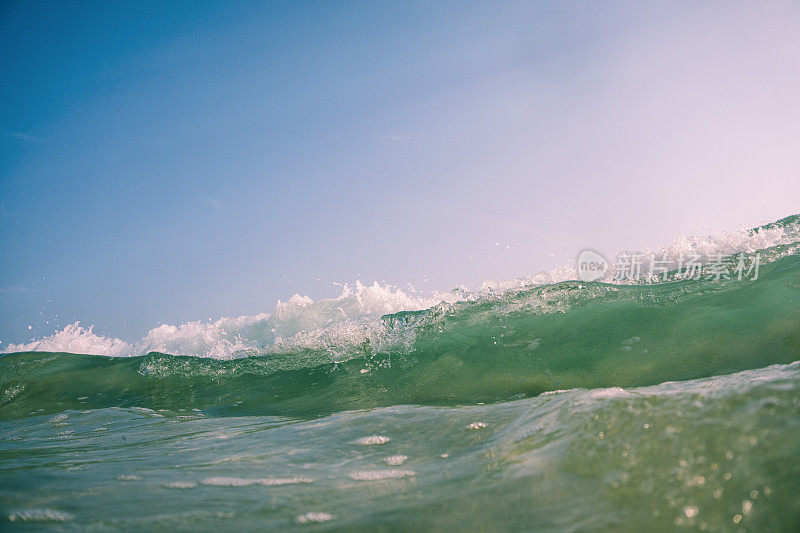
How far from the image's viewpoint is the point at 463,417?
3.85 meters

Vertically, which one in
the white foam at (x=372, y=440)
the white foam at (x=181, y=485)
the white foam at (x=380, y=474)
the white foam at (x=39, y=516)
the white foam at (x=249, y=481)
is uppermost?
the white foam at (x=39, y=516)

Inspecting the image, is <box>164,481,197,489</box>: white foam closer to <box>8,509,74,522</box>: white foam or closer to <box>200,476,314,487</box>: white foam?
<box>200,476,314,487</box>: white foam

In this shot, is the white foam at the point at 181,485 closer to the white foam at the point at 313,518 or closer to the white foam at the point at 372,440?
the white foam at the point at 313,518

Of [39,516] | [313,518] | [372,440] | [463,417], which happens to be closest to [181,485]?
[39,516]

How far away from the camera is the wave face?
1.69 meters

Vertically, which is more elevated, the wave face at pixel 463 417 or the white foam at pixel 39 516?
the white foam at pixel 39 516

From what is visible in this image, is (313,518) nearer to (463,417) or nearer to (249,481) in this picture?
(249,481)

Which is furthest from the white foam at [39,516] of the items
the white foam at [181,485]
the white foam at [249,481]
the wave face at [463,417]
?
the white foam at [249,481]

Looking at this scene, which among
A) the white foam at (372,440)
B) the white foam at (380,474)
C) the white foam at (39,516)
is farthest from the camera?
the white foam at (372,440)

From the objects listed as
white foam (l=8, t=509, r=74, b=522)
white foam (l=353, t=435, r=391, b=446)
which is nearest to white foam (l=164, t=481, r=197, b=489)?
white foam (l=8, t=509, r=74, b=522)

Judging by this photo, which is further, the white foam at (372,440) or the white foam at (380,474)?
the white foam at (372,440)

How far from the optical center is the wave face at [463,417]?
66.5 inches

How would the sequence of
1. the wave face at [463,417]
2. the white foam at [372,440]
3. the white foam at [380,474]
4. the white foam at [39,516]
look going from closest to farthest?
1. the wave face at [463,417]
2. the white foam at [39,516]
3. the white foam at [380,474]
4. the white foam at [372,440]

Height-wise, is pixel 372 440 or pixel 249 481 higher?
pixel 249 481
